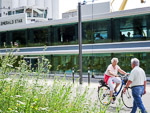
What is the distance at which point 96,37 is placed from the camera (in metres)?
27.3

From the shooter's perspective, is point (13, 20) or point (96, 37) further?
point (13, 20)

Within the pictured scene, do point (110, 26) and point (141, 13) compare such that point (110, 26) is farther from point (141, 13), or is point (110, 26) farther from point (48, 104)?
point (48, 104)

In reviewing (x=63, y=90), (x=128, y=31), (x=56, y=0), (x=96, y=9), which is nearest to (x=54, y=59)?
(x=96, y=9)

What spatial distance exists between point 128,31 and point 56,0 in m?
76.0

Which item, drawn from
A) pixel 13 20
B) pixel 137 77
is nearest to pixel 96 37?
pixel 13 20

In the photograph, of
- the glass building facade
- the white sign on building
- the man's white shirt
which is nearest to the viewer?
the man's white shirt

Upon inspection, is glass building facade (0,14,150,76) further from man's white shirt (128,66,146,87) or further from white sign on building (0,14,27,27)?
man's white shirt (128,66,146,87)

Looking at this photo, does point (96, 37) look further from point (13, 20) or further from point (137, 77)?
point (137, 77)

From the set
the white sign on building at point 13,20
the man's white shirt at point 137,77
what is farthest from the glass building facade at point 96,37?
the man's white shirt at point 137,77

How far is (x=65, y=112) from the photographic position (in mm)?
4770

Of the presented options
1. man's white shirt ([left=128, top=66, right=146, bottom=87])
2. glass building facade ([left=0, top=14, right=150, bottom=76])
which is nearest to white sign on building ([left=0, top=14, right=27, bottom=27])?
glass building facade ([left=0, top=14, right=150, bottom=76])

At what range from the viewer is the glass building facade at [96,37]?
24.2m

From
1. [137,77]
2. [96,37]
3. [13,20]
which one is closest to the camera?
[137,77]

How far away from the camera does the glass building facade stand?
24219 mm
